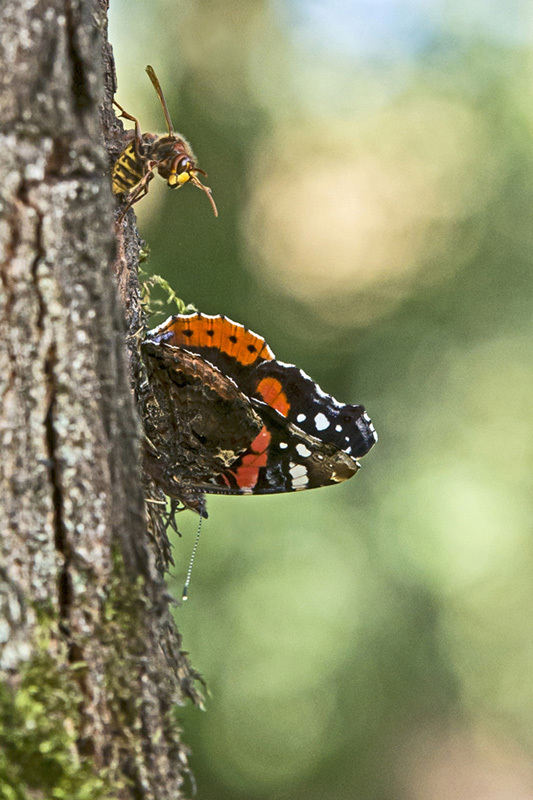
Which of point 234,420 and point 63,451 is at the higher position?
point 234,420

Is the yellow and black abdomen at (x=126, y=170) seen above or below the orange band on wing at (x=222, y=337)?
above

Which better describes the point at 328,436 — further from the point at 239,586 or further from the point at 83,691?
the point at 239,586

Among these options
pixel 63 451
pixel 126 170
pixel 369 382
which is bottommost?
pixel 63 451

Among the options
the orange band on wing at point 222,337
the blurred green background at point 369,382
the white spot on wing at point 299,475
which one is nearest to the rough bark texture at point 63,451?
the orange band on wing at point 222,337

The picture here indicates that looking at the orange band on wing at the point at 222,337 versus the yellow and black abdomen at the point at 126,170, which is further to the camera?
the orange band on wing at the point at 222,337

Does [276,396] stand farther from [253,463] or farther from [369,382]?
[369,382]

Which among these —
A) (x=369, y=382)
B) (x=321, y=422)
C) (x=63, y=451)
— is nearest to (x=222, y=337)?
(x=321, y=422)

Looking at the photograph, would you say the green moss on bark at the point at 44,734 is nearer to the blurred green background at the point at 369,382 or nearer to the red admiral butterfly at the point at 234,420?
the red admiral butterfly at the point at 234,420

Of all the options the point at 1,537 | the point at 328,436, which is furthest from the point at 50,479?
the point at 328,436
